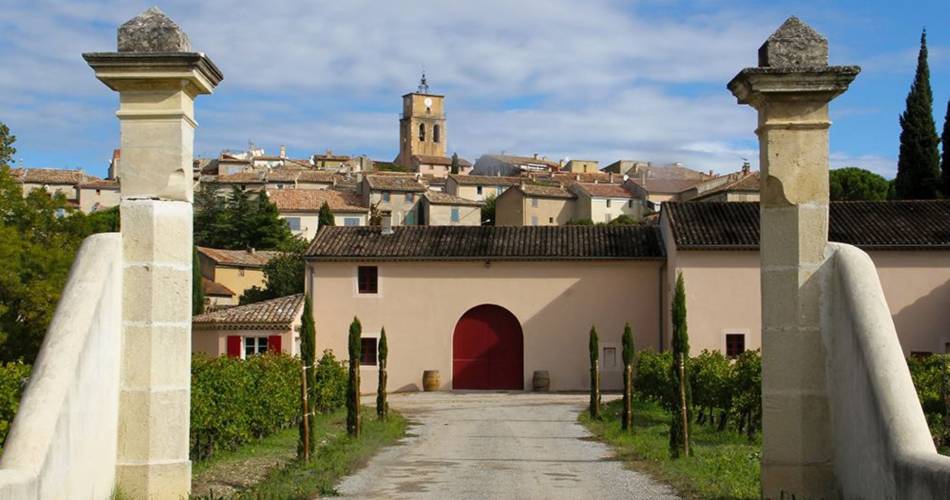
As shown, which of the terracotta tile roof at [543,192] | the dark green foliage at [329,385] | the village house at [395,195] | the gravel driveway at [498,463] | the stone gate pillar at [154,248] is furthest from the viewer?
the village house at [395,195]

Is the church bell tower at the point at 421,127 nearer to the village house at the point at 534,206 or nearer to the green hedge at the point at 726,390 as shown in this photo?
the village house at the point at 534,206

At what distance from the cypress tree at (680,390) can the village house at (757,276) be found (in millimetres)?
16264

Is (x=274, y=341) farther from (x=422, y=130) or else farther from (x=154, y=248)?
(x=422, y=130)

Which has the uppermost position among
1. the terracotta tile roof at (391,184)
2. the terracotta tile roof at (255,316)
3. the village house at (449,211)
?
the terracotta tile roof at (391,184)

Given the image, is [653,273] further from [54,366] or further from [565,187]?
[565,187]

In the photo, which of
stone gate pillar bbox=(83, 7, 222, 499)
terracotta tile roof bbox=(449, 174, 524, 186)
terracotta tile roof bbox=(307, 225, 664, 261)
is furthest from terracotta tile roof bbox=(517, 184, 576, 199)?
stone gate pillar bbox=(83, 7, 222, 499)

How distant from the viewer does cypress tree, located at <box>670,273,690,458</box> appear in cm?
1538

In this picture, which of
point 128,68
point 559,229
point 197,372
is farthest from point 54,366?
point 559,229

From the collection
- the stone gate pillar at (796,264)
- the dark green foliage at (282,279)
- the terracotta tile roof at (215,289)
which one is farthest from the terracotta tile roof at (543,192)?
the stone gate pillar at (796,264)

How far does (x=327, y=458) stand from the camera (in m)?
14.6

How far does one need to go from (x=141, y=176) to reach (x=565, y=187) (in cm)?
8462

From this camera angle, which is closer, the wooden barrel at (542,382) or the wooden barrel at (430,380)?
the wooden barrel at (542,382)

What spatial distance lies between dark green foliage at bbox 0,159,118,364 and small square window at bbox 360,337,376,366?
9706mm

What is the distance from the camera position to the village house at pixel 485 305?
35.8 metres
